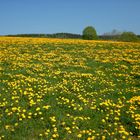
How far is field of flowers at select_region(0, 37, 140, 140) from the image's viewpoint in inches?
367

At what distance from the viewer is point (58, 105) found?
38.0 feet

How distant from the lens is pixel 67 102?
1182 cm

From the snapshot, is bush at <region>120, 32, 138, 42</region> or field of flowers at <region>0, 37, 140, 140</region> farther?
bush at <region>120, 32, 138, 42</region>

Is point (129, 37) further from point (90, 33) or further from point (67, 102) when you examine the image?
point (67, 102)

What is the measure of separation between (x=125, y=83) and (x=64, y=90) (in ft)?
13.9

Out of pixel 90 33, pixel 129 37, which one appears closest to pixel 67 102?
pixel 90 33

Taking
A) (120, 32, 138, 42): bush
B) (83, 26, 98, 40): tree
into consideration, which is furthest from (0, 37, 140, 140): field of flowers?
(120, 32, 138, 42): bush

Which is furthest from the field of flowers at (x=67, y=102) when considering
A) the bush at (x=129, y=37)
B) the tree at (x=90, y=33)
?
the bush at (x=129, y=37)

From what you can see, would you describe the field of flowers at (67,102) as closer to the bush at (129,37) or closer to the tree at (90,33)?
the tree at (90,33)

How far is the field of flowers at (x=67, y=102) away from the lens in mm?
9312

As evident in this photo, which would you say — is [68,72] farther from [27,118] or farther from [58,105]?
[27,118]

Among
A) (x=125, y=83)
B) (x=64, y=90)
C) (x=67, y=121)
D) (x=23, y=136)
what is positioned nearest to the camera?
(x=23, y=136)

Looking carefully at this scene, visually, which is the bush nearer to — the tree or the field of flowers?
the tree

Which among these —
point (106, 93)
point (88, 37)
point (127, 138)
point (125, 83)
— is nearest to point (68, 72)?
point (125, 83)
